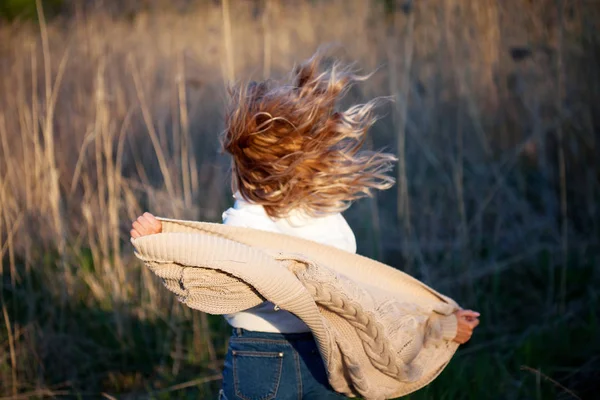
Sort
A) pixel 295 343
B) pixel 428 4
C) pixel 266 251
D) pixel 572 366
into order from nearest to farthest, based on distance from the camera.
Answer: pixel 266 251 < pixel 295 343 < pixel 572 366 < pixel 428 4

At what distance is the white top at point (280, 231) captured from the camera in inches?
71.7

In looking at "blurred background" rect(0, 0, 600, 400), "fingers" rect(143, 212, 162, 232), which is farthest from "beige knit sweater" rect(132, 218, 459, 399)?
"blurred background" rect(0, 0, 600, 400)

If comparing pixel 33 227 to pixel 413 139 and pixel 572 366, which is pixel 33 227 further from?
pixel 572 366

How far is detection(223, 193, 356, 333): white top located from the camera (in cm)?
182

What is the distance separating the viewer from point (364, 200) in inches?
154

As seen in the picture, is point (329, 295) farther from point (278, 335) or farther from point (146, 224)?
point (146, 224)

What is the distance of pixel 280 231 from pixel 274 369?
35cm

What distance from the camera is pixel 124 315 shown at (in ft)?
10.1

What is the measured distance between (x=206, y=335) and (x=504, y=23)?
7.50 feet

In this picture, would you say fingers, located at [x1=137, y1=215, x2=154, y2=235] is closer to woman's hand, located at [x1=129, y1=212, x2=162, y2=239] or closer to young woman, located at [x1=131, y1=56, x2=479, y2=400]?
woman's hand, located at [x1=129, y1=212, x2=162, y2=239]

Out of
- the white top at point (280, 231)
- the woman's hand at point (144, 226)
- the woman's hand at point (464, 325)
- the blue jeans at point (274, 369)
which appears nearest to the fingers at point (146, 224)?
the woman's hand at point (144, 226)

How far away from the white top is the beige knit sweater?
10 centimetres

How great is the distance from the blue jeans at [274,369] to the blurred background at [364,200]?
30.3 inches

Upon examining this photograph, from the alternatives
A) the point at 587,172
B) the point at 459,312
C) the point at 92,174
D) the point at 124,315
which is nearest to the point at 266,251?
the point at 459,312
